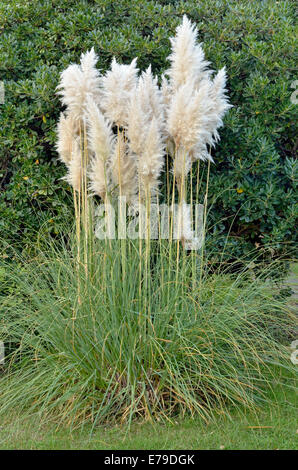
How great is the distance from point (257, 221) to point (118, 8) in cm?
237

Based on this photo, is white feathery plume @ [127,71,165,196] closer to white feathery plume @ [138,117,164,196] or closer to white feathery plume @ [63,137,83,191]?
white feathery plume @ [138,117,164,196]

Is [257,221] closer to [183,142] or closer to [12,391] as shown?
[183,142]

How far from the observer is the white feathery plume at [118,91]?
4613 millimetres

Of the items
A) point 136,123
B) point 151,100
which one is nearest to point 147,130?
point 136,123

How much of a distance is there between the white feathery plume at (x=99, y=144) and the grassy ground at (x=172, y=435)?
170cm

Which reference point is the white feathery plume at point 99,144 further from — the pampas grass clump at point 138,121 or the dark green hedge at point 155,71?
the dark green hedge at point 155,71

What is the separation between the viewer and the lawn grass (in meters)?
4.06

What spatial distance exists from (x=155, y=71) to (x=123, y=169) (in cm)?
151

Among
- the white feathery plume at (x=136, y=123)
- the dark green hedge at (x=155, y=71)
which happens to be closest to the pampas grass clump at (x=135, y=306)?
the white feathery plume at (x=136, y=123)

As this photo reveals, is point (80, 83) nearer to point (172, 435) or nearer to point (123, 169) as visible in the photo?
point (123, 169)

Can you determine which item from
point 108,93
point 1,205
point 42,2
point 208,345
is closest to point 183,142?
point 108,93

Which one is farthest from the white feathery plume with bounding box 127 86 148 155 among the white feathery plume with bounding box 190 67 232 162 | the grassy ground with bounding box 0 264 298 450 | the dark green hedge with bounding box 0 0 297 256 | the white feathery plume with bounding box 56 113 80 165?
the grassy ground with bounding box 0 264 298 450

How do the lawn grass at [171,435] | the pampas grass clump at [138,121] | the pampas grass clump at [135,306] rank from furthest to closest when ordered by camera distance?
the pampas grass clump at [138,121] → the pampas grass clump at [135,306] → the lawn grass at [171,435]

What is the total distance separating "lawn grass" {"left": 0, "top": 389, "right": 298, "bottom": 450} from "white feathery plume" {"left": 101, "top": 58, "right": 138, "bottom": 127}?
2.19 meters
